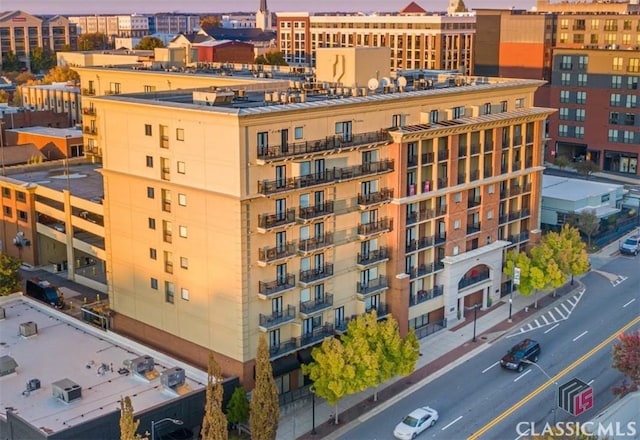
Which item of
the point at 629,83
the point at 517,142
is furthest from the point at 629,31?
the point at 517,142

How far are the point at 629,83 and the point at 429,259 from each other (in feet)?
247

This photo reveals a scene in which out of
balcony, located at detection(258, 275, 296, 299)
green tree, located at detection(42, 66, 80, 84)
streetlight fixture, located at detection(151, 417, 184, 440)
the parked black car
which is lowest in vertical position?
the parked black car

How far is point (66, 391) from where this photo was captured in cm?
5147

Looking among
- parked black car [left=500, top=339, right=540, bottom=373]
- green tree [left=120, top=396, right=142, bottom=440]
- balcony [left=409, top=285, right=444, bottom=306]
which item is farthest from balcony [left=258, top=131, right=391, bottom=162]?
green tree [left=120, top=396, right=142, bottom=440]

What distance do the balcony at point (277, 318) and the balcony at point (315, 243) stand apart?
14.0 ft

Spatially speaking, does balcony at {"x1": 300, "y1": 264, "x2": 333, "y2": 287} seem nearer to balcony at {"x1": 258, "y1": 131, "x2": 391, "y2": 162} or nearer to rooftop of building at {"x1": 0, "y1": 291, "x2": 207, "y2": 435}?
balcony at {"x1": 258, "y1": 131, "x2": 391, "y2": 162}

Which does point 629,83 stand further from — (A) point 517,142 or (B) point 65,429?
(B) point 65,429

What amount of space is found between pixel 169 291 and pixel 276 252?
30.3ft

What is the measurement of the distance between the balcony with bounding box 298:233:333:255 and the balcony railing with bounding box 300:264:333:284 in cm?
169

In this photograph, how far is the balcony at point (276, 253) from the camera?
188 ft

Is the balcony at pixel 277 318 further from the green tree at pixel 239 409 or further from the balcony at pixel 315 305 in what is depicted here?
the green tree at pixel 239 409

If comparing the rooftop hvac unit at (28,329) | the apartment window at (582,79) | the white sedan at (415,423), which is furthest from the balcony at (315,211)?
the apartment window at (582,79)

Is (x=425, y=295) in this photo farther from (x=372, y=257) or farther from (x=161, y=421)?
(x=161, y=421)

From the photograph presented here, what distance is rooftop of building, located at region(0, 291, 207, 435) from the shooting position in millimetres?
50938
